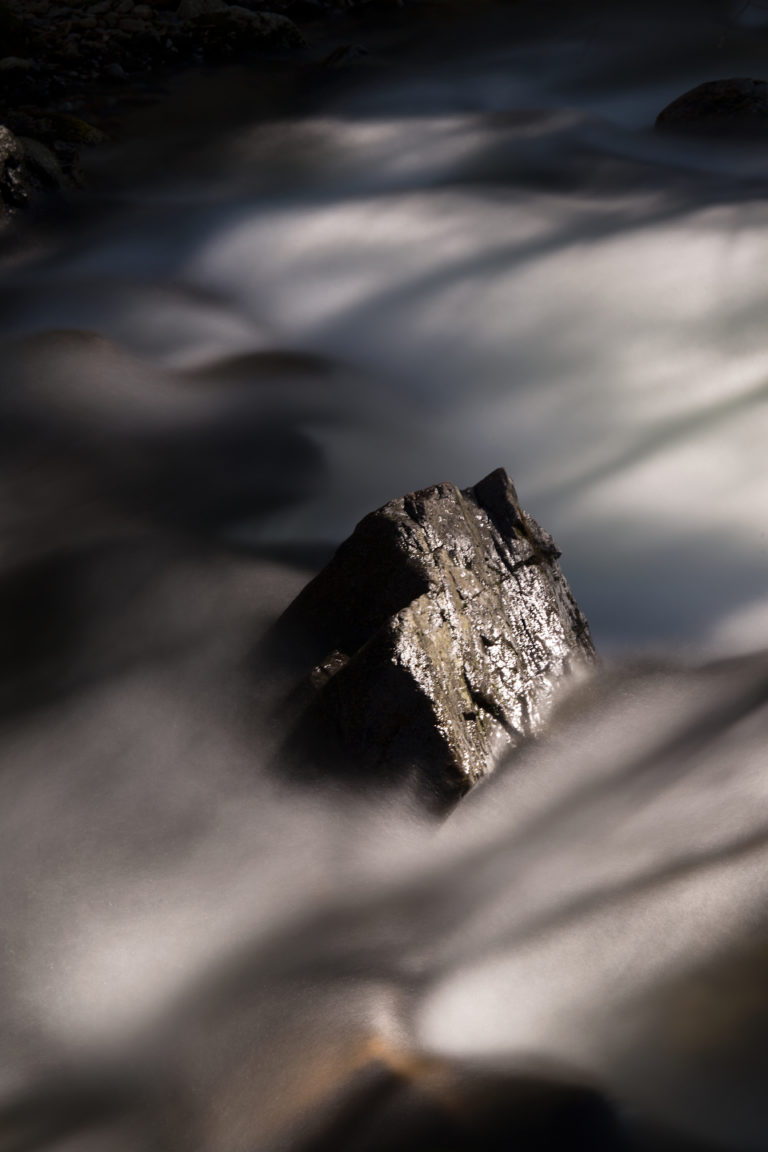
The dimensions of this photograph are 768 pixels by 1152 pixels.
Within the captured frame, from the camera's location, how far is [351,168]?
24.7 ft

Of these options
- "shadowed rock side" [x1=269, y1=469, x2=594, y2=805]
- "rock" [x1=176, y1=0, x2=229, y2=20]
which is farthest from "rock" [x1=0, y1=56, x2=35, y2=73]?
→ "shadowed rock side" [x1=269, y1=469, x2=594, y2=805]

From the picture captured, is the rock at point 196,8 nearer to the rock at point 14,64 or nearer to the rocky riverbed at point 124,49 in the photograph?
the rocky riverbed at point 124,49

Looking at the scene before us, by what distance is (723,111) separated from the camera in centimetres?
730

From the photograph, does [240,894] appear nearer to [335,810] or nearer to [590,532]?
[335,810]

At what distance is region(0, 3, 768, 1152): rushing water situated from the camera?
2150 mm

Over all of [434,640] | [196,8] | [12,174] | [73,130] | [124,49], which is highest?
[196,8]

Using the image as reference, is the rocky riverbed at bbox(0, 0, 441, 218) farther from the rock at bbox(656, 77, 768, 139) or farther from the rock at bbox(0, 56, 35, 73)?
the rock at bbox(656, 77, 768, 139)

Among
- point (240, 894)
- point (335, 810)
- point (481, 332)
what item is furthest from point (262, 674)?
point (481, 332)

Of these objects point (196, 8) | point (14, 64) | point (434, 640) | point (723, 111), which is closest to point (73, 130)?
point (14, 64)

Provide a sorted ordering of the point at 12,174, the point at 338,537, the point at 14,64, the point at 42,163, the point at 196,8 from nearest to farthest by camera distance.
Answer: the point at 338,537 → the point at 12,174 → the point at 42,163 → the point at 14,64 → the point at 196,8

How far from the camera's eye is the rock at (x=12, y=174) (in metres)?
6.46

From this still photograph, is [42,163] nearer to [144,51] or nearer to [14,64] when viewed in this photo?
[14,64]

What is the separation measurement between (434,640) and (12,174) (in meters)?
5.22

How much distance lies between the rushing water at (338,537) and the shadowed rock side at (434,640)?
136mm
